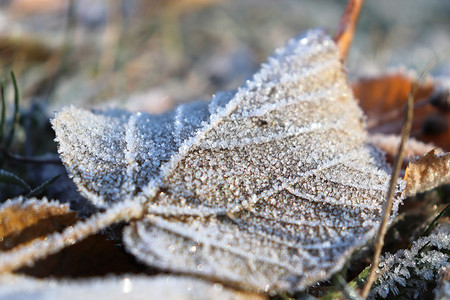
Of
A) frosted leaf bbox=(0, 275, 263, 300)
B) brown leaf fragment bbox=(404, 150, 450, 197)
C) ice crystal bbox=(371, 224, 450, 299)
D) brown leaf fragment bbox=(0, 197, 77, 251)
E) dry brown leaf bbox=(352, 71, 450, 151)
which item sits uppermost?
dry brown leaf bbox=(352, 71, 450, 151)

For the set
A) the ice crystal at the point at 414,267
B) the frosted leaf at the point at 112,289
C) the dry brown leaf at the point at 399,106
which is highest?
the dry brown leaf at the point at 399,106

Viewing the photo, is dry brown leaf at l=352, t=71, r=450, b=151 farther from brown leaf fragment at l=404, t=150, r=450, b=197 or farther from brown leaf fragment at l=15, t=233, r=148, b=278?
Answer: brown leaf fragment at l=15, t=233, r=148, b=278

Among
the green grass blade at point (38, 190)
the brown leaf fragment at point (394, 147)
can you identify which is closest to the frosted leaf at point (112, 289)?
the green grass blade at point (38, 190)

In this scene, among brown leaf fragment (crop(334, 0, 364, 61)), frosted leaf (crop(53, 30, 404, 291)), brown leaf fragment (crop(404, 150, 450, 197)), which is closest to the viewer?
frosted leaf (crop(53, 30, 404, 291))

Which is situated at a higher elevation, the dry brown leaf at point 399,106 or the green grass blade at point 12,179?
the dry brown leaf at point 399,106

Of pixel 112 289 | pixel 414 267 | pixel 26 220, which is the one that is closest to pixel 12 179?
pixel 26 220

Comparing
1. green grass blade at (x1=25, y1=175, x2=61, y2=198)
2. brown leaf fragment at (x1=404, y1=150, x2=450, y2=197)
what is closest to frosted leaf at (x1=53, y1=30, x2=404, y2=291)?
brown leaf fragment at (x1=404, y1=150, x2=450, y2=197)

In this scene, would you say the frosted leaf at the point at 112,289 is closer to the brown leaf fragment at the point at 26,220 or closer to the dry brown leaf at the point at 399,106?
the brown leaf fragment at the point at 26,220

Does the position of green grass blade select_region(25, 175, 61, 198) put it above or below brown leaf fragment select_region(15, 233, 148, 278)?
above
